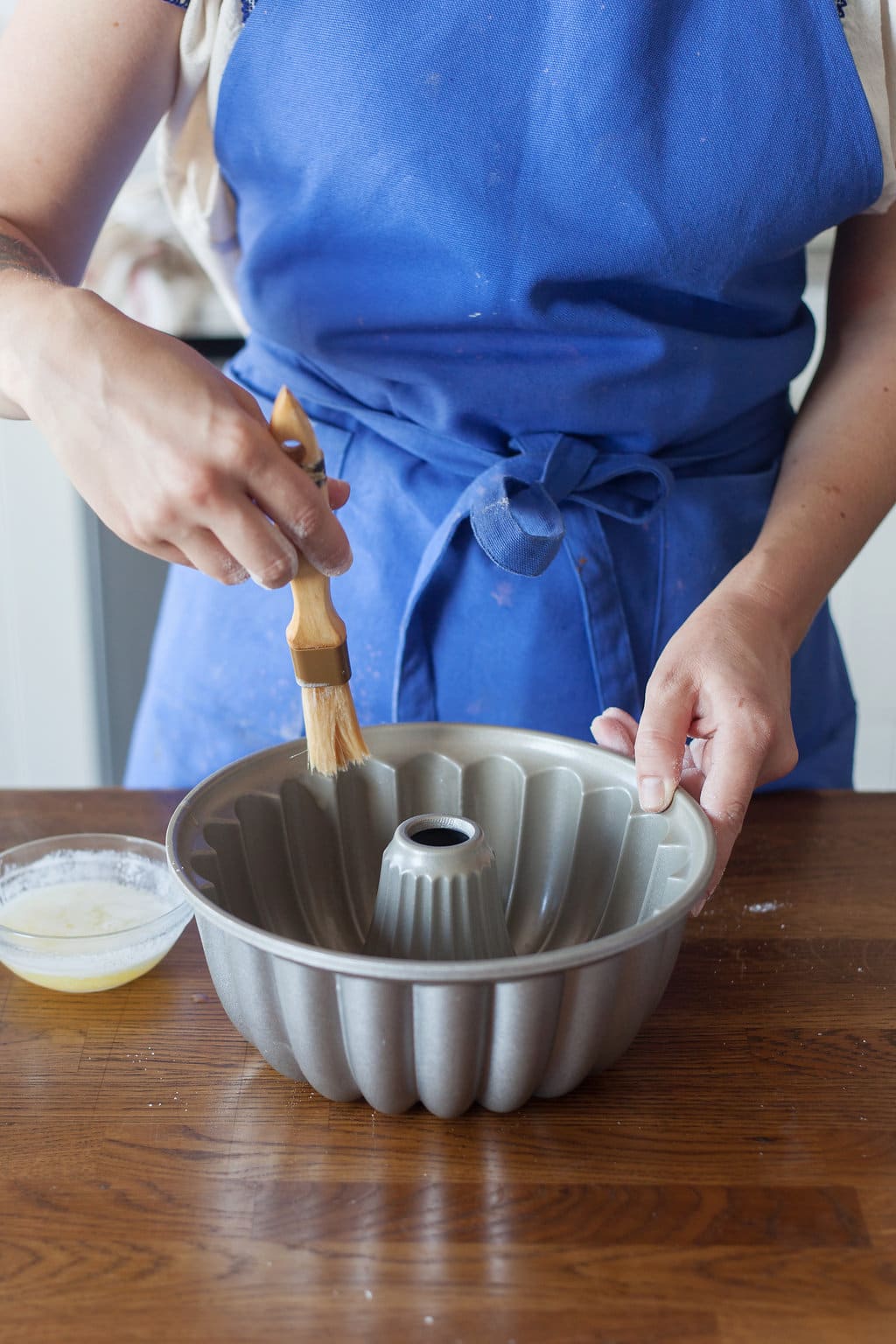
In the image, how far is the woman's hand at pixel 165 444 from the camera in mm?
511

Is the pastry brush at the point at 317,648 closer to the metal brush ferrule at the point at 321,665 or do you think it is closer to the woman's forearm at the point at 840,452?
the metal brush ferrule at the point at 321,665

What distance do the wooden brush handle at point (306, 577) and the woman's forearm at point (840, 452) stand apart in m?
0.26

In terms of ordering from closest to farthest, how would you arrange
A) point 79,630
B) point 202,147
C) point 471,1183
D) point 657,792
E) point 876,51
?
point 471,1183 < point 657,792 < point 876,51 < point 202,147 < point 79,630

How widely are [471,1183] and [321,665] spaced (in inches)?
9.5

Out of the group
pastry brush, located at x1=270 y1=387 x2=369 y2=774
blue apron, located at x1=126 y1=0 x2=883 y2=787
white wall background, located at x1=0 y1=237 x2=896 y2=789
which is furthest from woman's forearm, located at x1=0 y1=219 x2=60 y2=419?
white wall background, located at x1=0 y1=237 x2=896 y2=789

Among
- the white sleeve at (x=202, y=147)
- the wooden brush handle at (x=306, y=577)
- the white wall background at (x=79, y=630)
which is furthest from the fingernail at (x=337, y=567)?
the white wall background at (x=79, y=630)

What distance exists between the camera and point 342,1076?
0.51m

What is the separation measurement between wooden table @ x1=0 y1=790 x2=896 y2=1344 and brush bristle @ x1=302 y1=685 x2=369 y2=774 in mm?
130

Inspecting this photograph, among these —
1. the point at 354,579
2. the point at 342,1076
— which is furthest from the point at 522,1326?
the point at 354,579

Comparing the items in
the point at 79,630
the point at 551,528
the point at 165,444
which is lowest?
the point at 79,630

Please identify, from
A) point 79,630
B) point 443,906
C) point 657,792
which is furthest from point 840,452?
point 79,630

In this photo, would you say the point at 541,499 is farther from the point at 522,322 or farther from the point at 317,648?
the point at 317,648

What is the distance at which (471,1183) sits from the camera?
487 millimetres

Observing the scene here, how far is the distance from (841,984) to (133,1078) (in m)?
0.35
